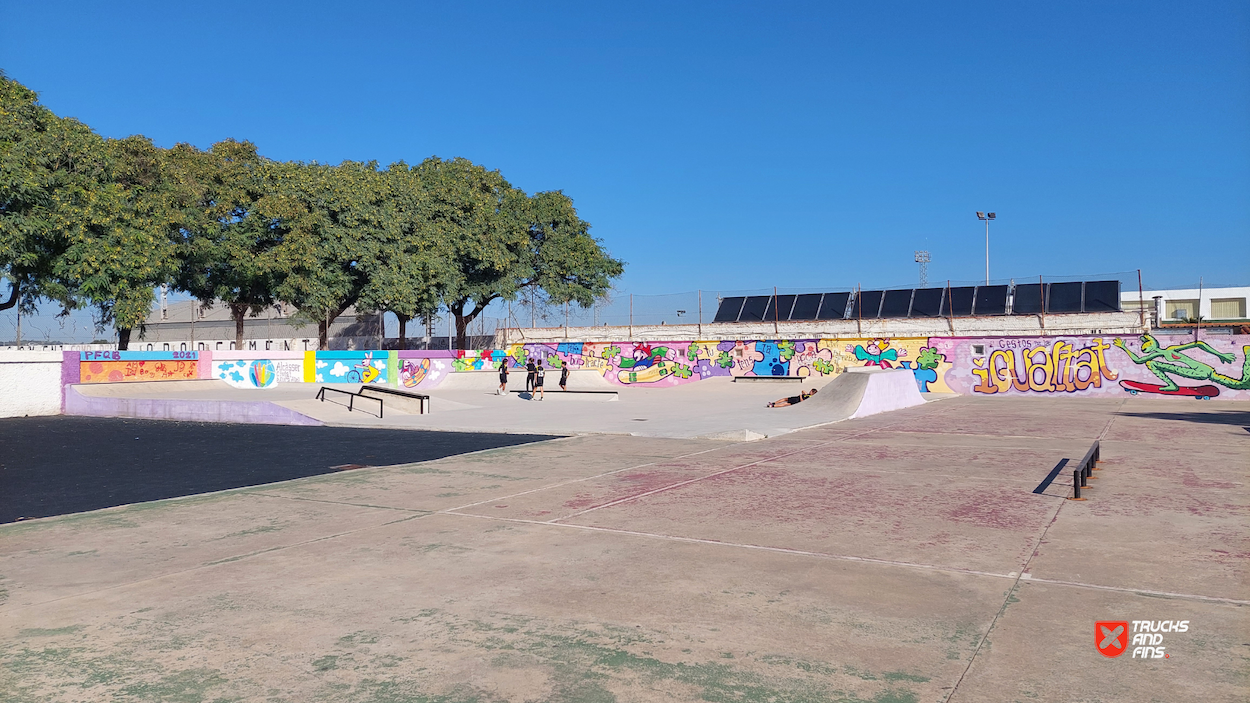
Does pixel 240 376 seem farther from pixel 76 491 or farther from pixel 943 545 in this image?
pixel 943 545

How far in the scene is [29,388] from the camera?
21875 mm

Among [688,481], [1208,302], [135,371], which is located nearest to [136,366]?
[135,371]

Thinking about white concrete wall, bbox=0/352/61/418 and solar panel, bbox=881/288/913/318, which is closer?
white concrete wall, bbox=0/352/61/418

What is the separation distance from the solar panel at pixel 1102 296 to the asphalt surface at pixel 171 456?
28.1 metres

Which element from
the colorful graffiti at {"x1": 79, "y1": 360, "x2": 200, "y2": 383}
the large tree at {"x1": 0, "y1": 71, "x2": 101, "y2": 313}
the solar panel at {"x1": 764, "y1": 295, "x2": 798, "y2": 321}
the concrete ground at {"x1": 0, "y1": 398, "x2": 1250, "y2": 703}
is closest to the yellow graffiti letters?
the solar panel at {"x1": 764, "y1": 295, "x2": 798, "y2": 321}

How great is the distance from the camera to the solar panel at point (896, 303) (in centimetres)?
3628

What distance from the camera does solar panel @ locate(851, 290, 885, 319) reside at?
3712cm

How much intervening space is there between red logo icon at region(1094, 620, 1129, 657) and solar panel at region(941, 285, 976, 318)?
32.7 meters

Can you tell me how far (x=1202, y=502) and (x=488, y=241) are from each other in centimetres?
3772

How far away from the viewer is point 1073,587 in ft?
16.0

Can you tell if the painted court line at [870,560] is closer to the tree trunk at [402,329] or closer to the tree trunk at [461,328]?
the tree trunk at [402,329]

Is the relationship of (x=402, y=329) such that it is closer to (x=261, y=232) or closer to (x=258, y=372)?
(x=261, y=232)

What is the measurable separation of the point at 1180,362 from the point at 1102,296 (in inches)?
358

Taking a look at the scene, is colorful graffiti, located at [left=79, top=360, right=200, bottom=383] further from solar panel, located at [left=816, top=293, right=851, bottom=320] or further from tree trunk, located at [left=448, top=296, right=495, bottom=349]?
solar panel, located at [left=816, top=293, right=851, bottom=320]
